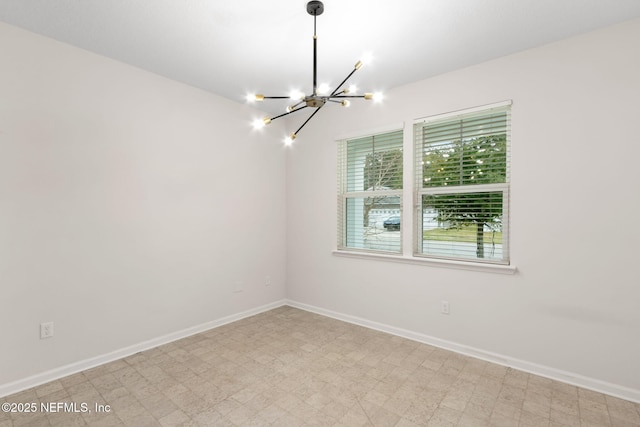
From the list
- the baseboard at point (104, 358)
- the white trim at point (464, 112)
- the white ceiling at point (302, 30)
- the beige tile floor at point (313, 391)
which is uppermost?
the white ceiling at point (302, 30)

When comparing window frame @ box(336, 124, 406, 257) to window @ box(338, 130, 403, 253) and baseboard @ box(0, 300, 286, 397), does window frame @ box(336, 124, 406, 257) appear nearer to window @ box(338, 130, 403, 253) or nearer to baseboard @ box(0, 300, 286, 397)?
window @ box(338, 130, 403, 253)

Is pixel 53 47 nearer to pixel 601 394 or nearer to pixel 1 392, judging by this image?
pixel 1 392

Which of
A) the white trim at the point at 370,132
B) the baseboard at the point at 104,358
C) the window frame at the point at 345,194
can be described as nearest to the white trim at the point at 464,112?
the white trim at the point at 370,132

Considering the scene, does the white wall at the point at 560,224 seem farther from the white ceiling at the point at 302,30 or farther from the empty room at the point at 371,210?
the white ceiling at the point at 302,30

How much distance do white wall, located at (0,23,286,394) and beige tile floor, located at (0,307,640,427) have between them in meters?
0.42

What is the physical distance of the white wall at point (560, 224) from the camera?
7.34 feet

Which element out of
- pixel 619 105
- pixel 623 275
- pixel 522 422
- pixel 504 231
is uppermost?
pixel 619 105

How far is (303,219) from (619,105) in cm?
323

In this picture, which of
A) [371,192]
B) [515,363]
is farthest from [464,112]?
[515,363]

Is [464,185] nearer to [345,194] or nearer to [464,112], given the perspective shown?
[464,112]

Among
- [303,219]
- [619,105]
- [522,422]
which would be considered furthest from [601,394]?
[303,219]

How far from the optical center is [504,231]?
2.77m

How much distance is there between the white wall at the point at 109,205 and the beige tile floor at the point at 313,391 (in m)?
0.42

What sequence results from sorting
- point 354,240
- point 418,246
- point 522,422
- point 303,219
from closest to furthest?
point 522,422 < point 418,246 < point 354,240 < point 303,219
